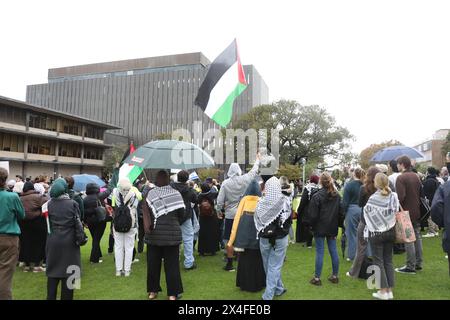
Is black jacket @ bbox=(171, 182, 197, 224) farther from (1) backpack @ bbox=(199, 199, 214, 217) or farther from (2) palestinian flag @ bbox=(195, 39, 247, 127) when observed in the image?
(2) palestinian flag @ bbox=(195, 39, 247, 127)

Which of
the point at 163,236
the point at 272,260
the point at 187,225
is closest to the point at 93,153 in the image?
the point at 187,225

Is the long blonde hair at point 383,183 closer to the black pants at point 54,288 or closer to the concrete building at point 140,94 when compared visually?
the black pants at point 54,288

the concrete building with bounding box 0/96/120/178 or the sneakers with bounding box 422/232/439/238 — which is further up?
the concrete building with bounding box 0/96/120/178

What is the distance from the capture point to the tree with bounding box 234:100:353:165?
46.5 m

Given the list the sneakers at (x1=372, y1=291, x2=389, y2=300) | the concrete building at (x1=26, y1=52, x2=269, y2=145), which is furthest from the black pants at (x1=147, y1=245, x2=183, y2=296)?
the concrete building at (x1=26, y1=52, x2=269, y2=145)

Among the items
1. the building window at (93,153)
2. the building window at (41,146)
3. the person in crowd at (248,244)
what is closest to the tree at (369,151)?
the building window at (93,153)

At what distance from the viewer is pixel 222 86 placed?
21.0ft

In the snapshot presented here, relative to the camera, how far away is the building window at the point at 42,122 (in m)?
41.4

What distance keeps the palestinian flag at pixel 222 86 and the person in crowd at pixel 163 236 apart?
1945 millimetres

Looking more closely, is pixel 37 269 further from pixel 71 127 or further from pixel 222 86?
pixel 71 127

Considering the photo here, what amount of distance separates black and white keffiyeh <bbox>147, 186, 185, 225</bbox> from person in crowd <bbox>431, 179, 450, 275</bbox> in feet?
13.1

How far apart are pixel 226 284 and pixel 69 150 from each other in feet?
159

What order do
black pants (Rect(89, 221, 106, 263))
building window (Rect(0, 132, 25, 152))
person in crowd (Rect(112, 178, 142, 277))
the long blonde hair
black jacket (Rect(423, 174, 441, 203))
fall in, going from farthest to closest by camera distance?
building window (Rect(0, 132, 25, 152)) → black jacket (Rect(423, 174, 441, 203)) → black pants (Rect(89, 221, 106, 263)) → person in crowd (Rect(112, 178, 142, 277)) → the long blonde hair
